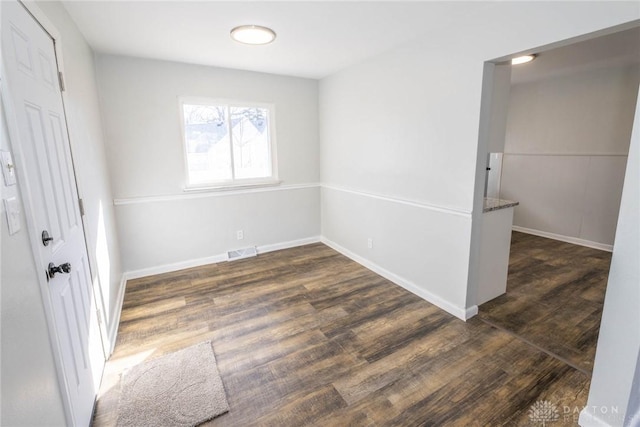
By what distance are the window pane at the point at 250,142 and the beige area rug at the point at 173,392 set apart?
7.96ft

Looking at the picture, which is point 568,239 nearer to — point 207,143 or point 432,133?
point 432,133

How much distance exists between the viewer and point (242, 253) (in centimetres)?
399

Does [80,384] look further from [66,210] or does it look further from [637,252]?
[637,252]

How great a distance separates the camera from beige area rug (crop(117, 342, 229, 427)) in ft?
5.36

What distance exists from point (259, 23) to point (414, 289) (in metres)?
2.75

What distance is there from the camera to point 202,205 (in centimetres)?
369

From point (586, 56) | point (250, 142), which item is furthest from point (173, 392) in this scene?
point (586, 56)

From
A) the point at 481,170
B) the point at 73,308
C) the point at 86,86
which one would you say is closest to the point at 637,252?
the point at 481,170

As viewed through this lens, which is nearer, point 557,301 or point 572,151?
point 557,301

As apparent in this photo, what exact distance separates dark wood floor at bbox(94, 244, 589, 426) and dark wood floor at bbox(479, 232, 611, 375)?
20 centimetres

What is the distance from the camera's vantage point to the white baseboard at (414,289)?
2553mm

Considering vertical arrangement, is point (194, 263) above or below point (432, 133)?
below

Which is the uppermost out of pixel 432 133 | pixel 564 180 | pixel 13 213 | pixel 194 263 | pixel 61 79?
pixel 61 79

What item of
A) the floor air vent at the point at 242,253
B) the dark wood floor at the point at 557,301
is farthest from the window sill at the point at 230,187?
the dark wood floor at the point at 557,301
